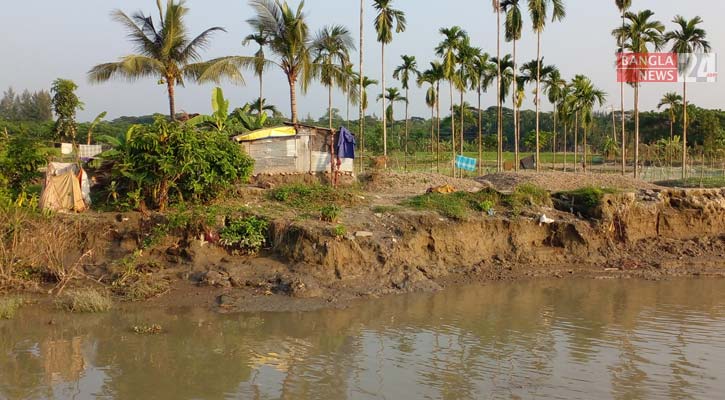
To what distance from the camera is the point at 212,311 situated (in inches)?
412

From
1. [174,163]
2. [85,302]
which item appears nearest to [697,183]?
[174,163]

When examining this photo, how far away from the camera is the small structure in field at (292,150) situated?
53.7 feet

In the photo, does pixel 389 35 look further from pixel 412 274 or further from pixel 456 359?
pixel 456 359

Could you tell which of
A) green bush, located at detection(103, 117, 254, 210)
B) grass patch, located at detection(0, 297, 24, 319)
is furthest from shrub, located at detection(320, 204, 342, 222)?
grass patch, located at detection(0, 297, 24, 319)

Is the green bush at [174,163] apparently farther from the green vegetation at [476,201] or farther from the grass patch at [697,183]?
the grass patch at [697,183]

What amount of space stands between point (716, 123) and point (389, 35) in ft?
109

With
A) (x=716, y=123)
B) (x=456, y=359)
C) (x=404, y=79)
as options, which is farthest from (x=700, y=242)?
(x=716, y=123)

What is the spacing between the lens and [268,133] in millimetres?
16484

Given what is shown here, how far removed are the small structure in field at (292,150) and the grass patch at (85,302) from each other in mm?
6541

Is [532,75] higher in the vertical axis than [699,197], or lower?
higher

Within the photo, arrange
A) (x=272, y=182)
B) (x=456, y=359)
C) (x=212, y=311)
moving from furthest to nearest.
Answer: (x=272, y=182) → (x=212, y=311) → (x=456, y=359)

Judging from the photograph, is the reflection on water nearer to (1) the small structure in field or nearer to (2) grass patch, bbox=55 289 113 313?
(2) grass patch, bbox=55 289 113 313

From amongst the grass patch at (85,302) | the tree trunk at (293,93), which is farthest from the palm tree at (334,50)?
the grass patch at (85,302)

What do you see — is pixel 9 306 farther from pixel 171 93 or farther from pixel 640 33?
pixel 640 33
